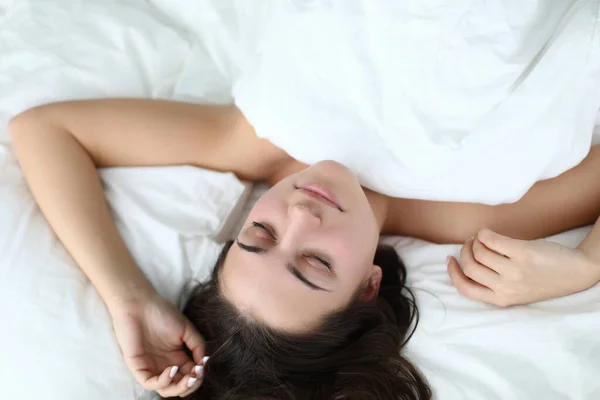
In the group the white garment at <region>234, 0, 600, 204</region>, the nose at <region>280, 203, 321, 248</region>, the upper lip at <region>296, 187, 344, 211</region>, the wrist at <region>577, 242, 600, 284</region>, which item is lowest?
the nose at <region>280, 203, 321, 248</region>

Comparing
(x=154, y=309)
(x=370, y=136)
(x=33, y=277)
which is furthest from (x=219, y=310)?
(x=370, y=136)

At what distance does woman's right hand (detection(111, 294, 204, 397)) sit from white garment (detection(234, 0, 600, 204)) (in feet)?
1.25

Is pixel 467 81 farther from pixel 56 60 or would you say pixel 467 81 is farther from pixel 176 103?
pixel 56 60

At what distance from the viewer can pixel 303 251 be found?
2.93 feet

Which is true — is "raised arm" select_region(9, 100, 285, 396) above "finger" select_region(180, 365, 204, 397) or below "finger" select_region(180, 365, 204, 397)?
above

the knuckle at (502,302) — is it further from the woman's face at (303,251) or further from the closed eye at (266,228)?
the closed eye at (266,228)

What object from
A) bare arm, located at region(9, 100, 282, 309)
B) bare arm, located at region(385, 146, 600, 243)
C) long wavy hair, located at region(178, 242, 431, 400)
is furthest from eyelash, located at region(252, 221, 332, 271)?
bare arm, located at region(385, 146, 600, 243)

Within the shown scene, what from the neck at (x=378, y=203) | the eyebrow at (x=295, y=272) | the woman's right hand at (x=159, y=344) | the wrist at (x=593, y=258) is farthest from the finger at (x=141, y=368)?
the wrist at (x=593, y=258)

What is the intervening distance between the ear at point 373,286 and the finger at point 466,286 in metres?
0.13

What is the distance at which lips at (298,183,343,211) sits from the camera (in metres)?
0.91

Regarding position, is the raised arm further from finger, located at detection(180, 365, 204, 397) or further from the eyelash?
the eyelash

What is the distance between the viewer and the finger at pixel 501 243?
908mm

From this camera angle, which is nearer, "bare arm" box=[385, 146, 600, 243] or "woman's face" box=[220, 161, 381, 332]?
"woman's face" box=[220, 161, 381, 332]

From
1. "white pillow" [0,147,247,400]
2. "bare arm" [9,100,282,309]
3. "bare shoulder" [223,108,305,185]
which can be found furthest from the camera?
"bare shoulder" [223,108,305,185]
